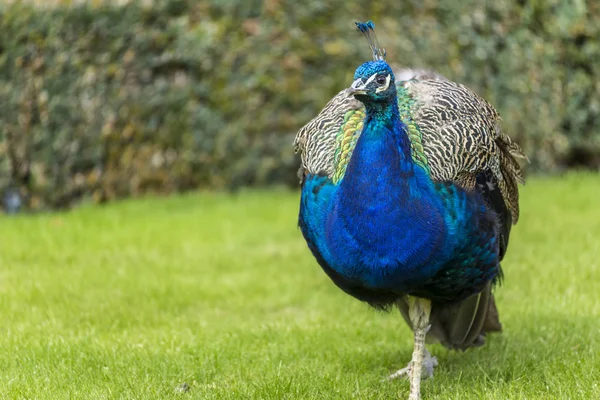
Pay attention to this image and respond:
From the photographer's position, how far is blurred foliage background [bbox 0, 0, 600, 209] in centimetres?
956

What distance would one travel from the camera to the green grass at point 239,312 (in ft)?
16.2

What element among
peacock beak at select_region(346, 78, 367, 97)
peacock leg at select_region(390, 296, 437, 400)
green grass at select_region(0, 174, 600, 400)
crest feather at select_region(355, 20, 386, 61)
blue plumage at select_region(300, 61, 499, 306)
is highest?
crest feather at select_region(355, 20, 386, 61)

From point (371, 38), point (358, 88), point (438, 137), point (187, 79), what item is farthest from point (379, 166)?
point (187, 79)

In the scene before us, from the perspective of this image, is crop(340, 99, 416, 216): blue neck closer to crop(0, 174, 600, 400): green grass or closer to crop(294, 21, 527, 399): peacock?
crop(294, 21, 527, 399): peacock

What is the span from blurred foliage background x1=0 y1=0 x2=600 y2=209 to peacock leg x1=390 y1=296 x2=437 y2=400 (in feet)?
16.7

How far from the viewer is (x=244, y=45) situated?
32.1 ft

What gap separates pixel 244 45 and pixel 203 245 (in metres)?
2.47

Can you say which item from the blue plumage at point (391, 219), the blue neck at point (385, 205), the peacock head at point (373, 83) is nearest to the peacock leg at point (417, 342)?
the blue plumage at point (391, 219)

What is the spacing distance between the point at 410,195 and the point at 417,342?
3.33 feet

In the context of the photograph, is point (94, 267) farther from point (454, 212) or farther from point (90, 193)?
point (454, 212)

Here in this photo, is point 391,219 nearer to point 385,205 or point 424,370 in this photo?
point 385,205

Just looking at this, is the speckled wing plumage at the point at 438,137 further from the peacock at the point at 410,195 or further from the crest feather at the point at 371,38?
the crest feather at the point at 371,38

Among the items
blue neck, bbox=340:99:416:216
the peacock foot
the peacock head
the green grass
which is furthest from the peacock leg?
the peacock head

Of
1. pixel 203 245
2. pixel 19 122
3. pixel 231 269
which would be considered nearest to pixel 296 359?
pixel 231 269
